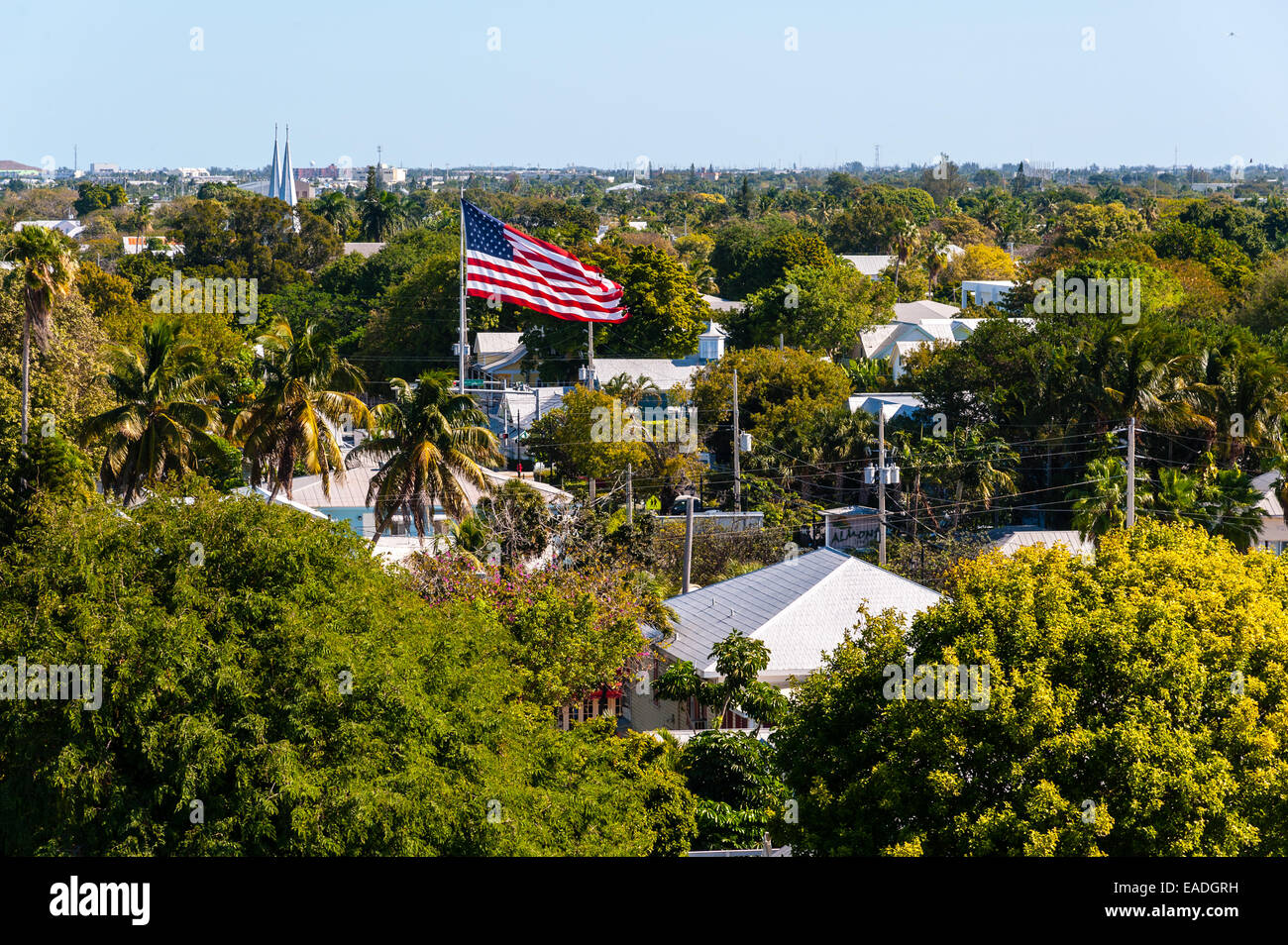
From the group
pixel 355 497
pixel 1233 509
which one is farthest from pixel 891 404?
pixel 355 497

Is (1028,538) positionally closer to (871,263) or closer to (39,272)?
(39,272)

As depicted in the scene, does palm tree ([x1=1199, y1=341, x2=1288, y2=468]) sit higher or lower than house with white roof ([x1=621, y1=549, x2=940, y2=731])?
higher

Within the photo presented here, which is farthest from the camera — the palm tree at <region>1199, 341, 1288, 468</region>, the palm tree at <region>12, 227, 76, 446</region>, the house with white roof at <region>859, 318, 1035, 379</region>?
the house with white roof at <region>859, 318, 1035, 379</region>

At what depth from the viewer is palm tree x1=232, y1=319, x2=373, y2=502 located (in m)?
37.0

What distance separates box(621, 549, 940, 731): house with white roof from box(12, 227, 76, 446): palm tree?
745 inches

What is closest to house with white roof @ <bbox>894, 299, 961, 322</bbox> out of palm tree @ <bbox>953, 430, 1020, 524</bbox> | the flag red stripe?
palm tree @ <bbox>953, 430, 1020, 524</bbox>

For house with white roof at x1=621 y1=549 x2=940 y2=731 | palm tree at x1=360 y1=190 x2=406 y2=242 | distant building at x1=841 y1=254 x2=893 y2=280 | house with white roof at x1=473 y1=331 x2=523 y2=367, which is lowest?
house with white roof at x1=621 y1=549 x2=940 y2=731

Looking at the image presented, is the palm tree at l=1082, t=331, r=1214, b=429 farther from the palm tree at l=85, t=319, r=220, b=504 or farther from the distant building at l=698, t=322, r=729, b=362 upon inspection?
the palm tree at l=85, t=319, r=220, b=504

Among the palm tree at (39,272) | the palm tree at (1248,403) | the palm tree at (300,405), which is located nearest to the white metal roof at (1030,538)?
the palm tree at (1248,403)

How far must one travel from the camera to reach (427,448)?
3400 centimetres

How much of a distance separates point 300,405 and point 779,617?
14938mm

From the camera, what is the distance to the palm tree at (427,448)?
112ft
